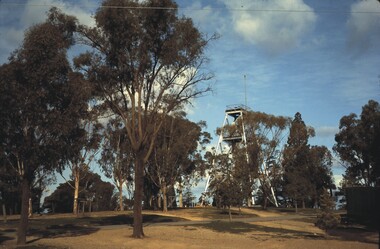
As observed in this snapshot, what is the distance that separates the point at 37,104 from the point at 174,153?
39.4 metres

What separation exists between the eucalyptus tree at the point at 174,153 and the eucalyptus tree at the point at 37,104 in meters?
35.7

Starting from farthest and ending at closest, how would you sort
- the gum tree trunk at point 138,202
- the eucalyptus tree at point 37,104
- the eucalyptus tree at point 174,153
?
the eucalyptus tree at point 174,153 → the gum tree trunk at point 138,202 → the eucalyptus tree at point 37,104

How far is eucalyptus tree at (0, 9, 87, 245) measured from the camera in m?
20.2

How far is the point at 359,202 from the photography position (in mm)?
48469

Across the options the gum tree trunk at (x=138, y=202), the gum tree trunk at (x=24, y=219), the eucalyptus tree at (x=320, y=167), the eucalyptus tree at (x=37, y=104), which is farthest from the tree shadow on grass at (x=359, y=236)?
the eucalyptus tree at (x=320, y=167)

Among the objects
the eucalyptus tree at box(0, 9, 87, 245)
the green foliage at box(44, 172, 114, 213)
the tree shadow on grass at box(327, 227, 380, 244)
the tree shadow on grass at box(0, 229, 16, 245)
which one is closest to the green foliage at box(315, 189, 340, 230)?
the tree shadow on grass at box(327, 227, 380, 244)

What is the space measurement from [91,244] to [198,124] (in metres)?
45.6

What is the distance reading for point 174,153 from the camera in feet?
194

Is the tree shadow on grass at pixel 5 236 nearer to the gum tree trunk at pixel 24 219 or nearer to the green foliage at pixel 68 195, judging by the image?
the gum tree trunk at pixel 24 219

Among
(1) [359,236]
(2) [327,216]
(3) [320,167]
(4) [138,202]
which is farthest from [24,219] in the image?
(3) [320,167]

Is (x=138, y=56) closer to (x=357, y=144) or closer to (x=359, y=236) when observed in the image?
(x=359, y=236)

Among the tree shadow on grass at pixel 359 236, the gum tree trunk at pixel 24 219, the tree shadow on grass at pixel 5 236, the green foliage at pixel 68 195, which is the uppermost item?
the green foliage at pixel 68 195

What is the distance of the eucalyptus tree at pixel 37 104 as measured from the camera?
20.2 m

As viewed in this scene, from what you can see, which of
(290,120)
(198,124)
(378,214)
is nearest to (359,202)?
(378,214)
